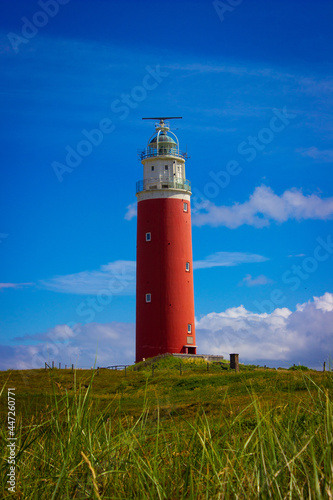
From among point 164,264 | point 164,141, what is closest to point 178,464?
point 164,264

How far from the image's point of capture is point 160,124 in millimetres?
45188

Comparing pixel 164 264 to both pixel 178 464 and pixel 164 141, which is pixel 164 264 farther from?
pixel 178 464

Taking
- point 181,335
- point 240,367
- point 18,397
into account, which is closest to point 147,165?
point 181,335

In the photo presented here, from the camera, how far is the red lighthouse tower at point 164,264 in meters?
39.2

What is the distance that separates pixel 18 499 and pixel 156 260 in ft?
116

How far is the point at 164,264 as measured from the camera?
40.0 meters

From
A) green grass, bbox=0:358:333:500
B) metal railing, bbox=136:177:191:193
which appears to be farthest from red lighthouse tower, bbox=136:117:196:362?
green grass, bbox=0:358:333:500

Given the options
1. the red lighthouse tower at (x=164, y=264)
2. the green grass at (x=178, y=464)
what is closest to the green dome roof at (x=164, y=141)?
the red lighthouse tower at (x=164, y=264)

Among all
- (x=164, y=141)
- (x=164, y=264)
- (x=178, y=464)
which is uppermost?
(x=164, y=141)

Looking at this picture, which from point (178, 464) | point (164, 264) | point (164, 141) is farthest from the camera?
point (164, 141)

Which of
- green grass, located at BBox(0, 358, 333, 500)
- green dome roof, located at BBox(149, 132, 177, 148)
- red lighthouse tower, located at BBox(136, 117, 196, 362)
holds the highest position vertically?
green dome roof, located at BBox(149, 132, 177, 148)

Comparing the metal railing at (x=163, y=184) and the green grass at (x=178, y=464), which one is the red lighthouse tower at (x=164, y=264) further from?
the green grass at (x=178, y=464)

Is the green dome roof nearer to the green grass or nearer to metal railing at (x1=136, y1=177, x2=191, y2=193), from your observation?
metal railing at (x1=136, y1=177, x2=191, y2=193)

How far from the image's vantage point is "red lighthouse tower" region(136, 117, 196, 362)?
39.2m
